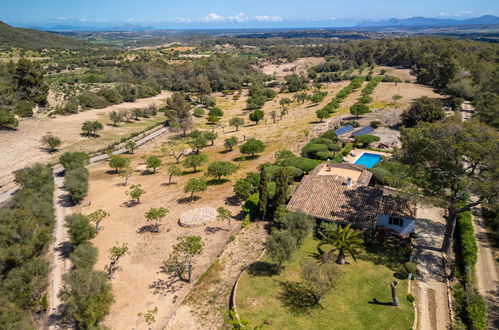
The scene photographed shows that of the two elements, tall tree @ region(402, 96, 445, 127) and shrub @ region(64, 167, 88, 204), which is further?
tall tree @ region(402, 96, 445, 127)

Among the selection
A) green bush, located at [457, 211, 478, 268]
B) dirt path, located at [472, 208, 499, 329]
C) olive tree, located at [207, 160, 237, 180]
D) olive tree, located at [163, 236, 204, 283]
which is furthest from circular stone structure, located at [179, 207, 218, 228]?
dirt path, located at [472, 208, 499, 329]

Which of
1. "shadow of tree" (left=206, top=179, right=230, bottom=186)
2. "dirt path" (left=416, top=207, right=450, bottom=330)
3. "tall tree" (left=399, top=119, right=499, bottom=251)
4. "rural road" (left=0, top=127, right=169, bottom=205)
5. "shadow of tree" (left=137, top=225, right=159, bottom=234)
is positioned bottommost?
→ "rural road" (left=0, top=127, right=169, bottom=205)

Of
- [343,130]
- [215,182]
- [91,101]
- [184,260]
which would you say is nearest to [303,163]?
[215,182]

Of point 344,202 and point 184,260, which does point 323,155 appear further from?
point 184,260

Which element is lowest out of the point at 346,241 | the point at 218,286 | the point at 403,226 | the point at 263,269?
the point at 218,286

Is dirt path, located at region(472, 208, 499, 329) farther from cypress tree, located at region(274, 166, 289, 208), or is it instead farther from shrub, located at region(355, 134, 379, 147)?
shrub, located at region(355, 134, 379, 147)

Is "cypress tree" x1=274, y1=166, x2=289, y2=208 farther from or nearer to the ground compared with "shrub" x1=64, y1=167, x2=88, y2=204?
farther from the ground

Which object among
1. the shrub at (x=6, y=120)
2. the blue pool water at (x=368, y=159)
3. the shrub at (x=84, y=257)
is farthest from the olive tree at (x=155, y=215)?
the shrub at (x=6, y=120)
